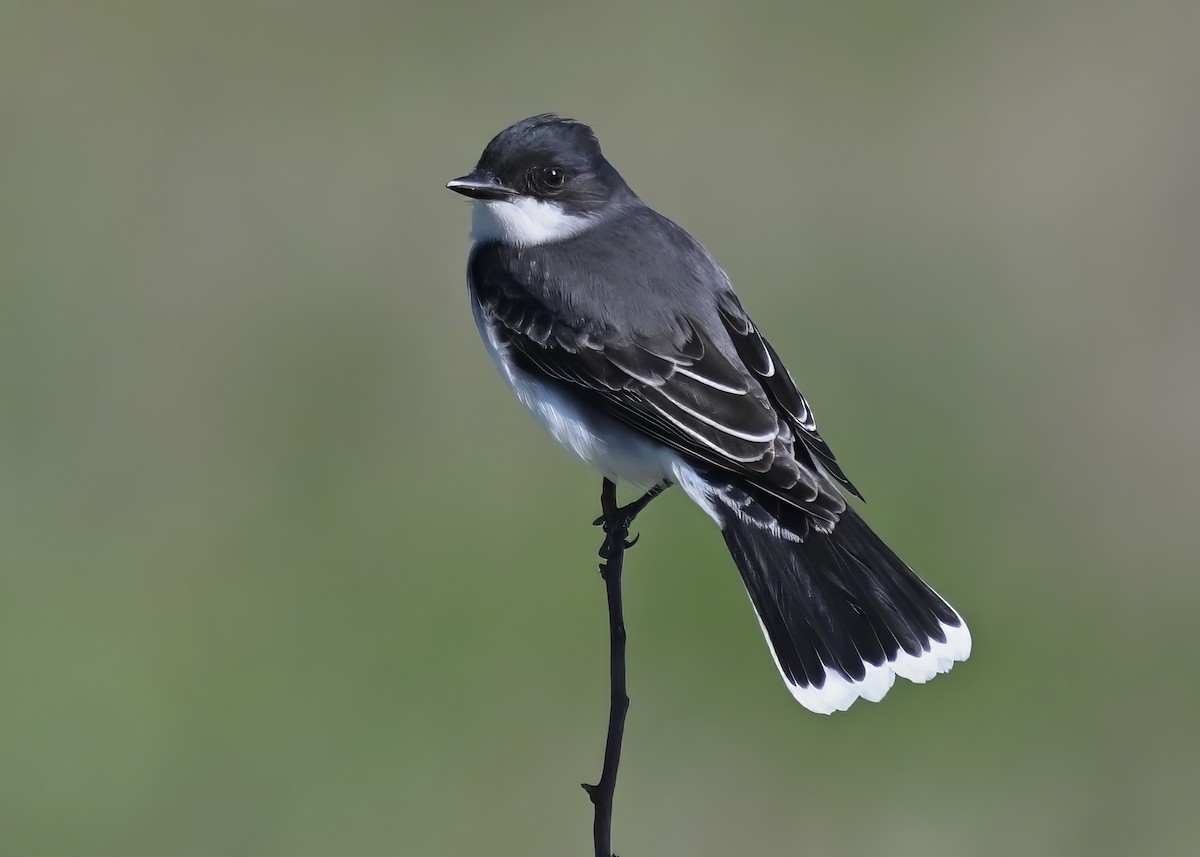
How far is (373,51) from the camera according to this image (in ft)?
29.8

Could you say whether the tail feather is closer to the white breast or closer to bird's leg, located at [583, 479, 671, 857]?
the white breast

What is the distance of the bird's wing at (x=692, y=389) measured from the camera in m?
3.66

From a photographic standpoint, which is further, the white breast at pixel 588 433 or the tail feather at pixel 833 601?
the white breast at pixel 588 433

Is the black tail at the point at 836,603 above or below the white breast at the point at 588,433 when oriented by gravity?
below

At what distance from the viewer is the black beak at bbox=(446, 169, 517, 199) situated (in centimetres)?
388

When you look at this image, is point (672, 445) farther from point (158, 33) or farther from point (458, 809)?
point (158, 33)

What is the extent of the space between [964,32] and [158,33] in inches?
176

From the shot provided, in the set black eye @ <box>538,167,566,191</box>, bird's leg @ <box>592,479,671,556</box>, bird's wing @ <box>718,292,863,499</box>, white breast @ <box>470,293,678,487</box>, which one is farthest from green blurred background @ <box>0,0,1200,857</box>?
black eye @ <box>538,167,566,191</box>

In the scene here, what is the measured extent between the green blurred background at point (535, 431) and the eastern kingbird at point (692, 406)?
6.47 feet

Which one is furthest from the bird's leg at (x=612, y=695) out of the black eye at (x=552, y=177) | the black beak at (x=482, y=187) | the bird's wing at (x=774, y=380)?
the black eye at (x=552, y=177)

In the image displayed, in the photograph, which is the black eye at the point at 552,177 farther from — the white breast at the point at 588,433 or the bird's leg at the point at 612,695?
the bird's leg at the point at 612,695

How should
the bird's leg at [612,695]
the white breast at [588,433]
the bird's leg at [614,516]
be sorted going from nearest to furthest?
1. the bird's leg at [612,695]
2. the bird's leg at [614,516]
3. the white breast at [588,433]

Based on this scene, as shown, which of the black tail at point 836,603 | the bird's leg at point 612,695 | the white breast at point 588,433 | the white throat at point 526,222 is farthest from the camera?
the white throat at point 526,222

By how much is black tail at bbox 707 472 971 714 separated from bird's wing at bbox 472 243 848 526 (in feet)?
0.33
